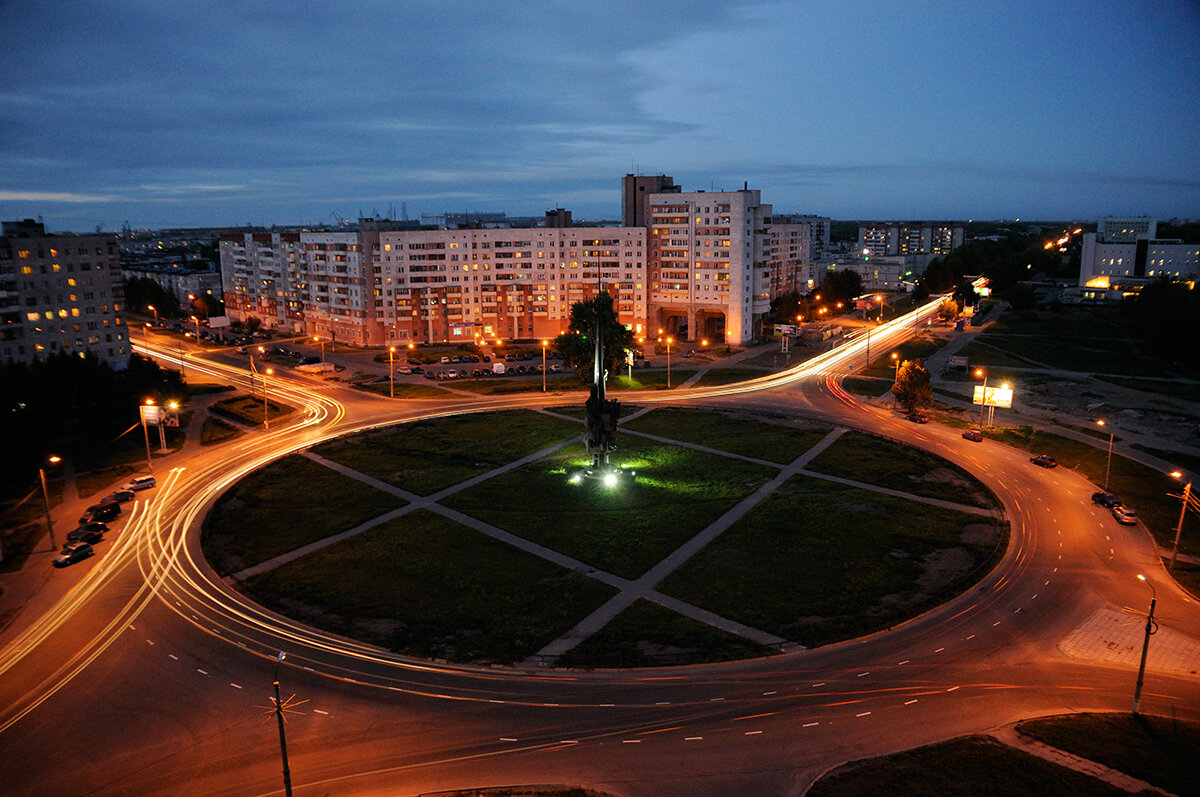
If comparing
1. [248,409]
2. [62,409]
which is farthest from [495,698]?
[248,409]

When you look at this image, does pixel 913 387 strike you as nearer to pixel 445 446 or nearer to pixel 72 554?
pixel 445 446

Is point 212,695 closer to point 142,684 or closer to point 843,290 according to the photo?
point 142,684

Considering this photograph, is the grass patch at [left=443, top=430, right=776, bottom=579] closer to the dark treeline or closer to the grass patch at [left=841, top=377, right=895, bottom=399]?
the grass patch at [left=841, top=377, right=895, bottom=399]


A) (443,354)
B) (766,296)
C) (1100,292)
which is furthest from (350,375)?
(1100,292)

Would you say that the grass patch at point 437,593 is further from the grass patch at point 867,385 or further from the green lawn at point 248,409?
the grass patch at point 867,385

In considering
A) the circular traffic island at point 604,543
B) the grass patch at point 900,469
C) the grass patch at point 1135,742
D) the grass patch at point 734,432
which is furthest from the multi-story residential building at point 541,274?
the grass patch at point 1135,742
